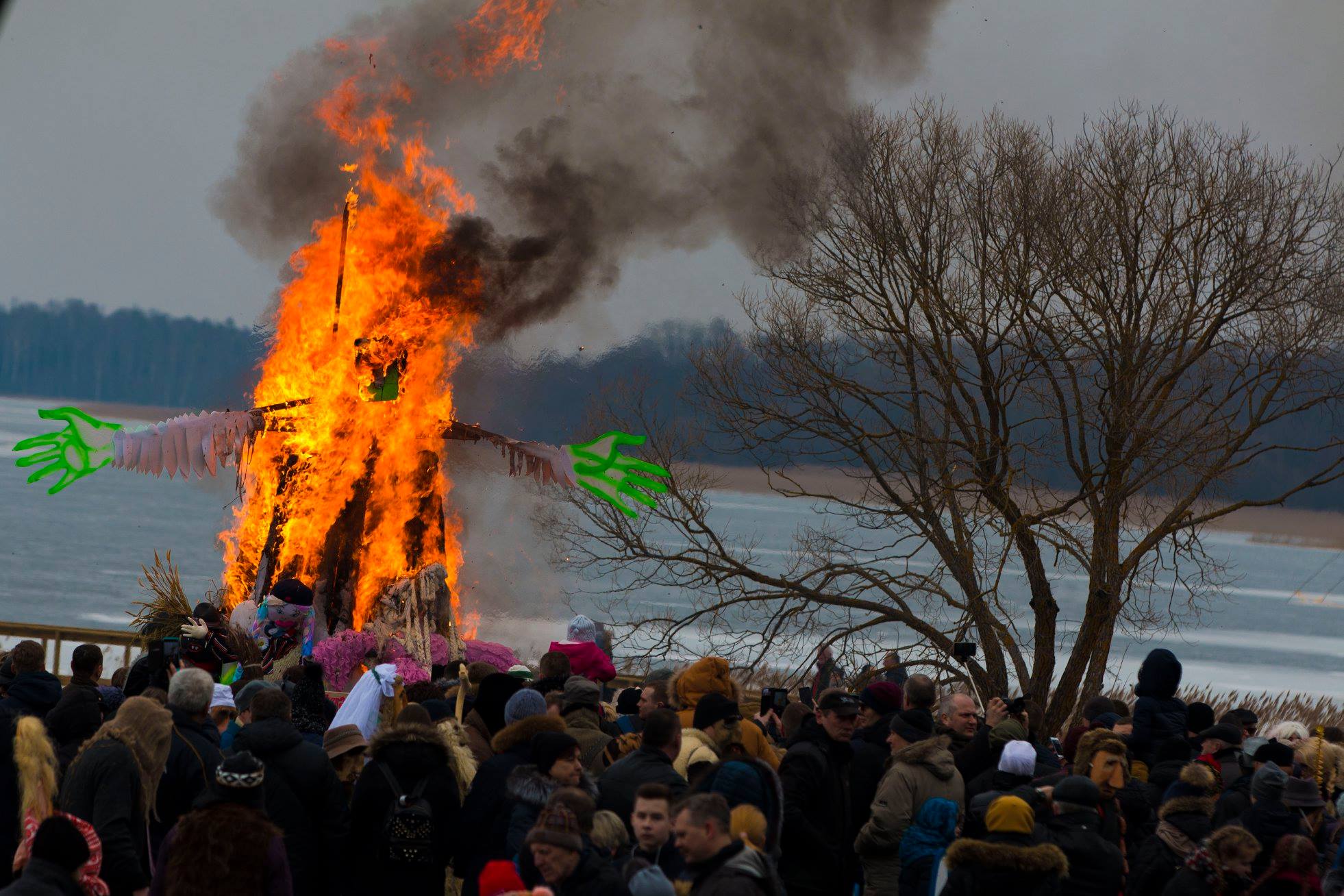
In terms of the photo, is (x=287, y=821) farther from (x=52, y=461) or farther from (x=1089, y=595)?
(x=1089, y=595)

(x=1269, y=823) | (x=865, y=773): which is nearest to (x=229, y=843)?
(x=865, y=773)

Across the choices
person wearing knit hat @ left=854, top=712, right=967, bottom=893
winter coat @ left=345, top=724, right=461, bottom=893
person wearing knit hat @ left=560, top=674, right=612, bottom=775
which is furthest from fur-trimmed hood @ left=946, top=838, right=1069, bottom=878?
winter coat @ left=345, top=724, right=461, bottom=893

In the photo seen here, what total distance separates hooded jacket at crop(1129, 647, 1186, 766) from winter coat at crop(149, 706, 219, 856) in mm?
5636

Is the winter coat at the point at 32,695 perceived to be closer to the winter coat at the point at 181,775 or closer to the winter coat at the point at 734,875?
the winter coat at the point at 181,775

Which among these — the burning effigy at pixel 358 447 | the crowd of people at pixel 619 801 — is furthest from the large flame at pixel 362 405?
the crowd of people at pixel 619 801

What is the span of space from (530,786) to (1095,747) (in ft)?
10.6

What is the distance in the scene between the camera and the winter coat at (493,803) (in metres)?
6.96

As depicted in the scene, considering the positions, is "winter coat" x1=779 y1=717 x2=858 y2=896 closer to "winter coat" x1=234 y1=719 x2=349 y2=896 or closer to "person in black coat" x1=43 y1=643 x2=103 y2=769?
"winter coat" x1=234 y1=719 x2=349 y2=896

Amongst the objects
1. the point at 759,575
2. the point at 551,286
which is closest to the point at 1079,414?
the point at 759,575

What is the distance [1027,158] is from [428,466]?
8.40 meters

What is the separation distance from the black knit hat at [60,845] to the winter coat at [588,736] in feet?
9.37

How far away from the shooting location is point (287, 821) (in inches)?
273

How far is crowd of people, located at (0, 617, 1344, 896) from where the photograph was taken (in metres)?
5.87

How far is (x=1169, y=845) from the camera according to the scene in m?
7.20
